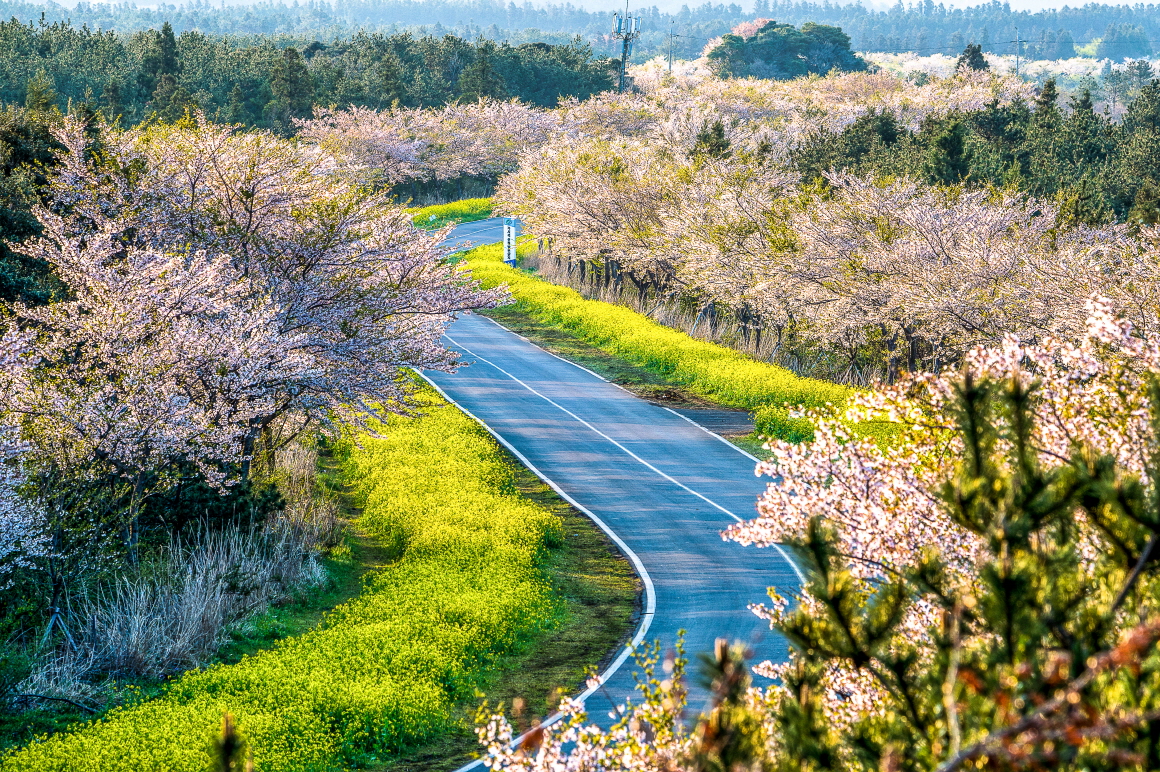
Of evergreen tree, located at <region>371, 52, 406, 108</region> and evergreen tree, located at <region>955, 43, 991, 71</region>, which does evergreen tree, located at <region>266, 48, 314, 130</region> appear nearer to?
evergreen tree, located at <region>371, 52, 406, 108</region>

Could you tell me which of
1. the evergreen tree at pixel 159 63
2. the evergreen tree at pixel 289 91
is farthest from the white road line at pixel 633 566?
the evergreen tree at pixel 289 91

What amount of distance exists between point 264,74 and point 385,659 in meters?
72.7

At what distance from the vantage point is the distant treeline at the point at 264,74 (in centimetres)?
6550

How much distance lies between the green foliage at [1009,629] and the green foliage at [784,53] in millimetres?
143623

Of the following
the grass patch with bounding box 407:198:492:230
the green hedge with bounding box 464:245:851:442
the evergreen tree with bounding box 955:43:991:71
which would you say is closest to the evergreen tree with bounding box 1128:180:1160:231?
the green hedge with bounding box 464:245:851:442

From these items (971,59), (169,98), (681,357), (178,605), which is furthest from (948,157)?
(971,59)

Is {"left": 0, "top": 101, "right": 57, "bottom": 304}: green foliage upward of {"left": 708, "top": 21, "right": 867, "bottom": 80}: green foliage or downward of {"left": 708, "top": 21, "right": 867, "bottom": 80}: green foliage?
downward

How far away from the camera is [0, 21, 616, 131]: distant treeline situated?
65500mm

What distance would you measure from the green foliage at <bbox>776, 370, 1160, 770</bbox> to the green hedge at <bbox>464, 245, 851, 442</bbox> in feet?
71.2

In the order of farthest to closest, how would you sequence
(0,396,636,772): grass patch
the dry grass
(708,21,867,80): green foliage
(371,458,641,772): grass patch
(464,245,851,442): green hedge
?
(708,21,867,80): green foliage < (464,245,851,442): green hedge < the dry grass < (371,458,641,772): grass patch < (0,396,636,772): grass patch

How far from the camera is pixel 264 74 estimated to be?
3073 inches

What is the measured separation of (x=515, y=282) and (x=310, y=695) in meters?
36.5

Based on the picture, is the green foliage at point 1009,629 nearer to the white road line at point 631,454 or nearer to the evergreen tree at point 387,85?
the white road line at point 631,454

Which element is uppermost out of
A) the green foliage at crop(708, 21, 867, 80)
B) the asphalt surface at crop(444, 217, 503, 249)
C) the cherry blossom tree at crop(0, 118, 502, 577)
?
the green foliage at crop(708, 21, 867, 80)
